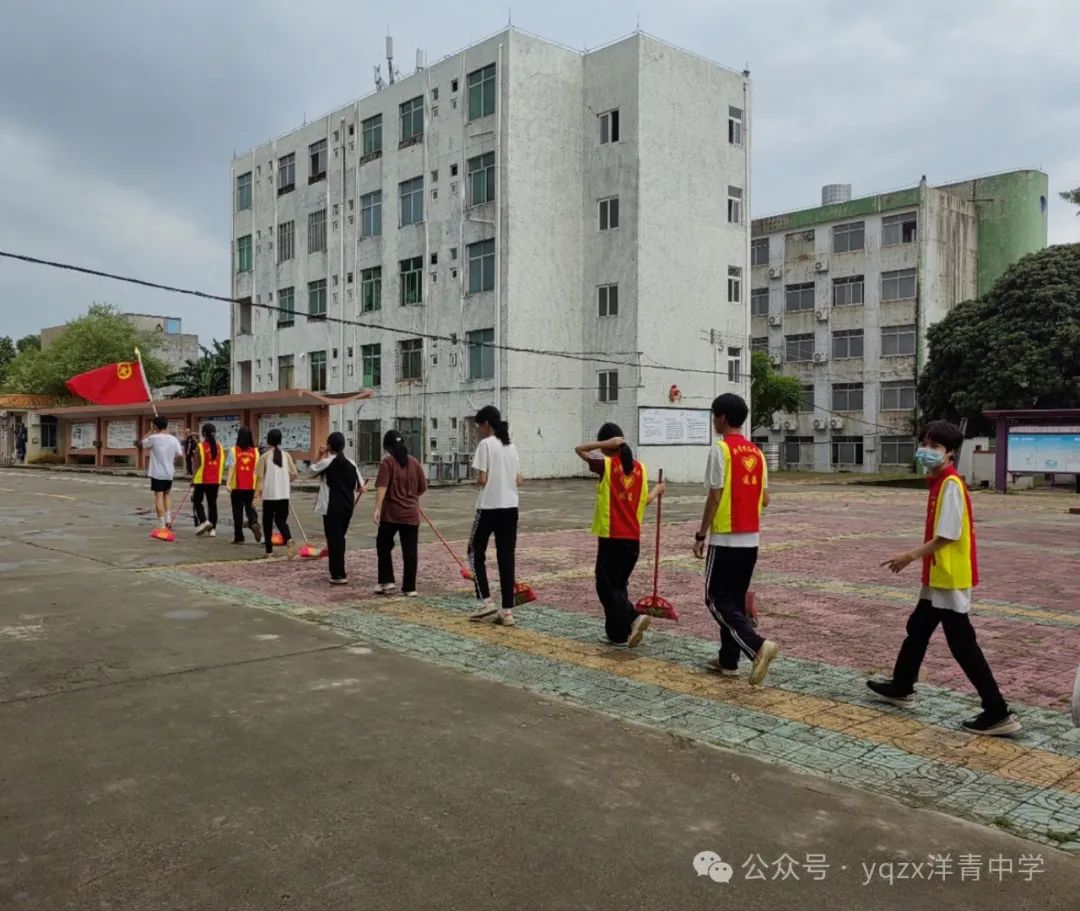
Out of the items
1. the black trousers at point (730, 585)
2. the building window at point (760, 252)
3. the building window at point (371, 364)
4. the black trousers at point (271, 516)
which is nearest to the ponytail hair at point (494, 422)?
the black trousers at point (730, 585)

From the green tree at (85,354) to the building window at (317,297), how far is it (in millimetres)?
16960

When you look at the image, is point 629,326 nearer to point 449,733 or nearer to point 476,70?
point 476,70

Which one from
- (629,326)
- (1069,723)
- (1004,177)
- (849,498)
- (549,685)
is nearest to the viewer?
(1069,723)

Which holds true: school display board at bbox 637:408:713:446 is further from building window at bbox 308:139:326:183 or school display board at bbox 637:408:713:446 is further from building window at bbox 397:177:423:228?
building window at bbox 308:139:326:183

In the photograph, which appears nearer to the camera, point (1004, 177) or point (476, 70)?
point (476, 70)

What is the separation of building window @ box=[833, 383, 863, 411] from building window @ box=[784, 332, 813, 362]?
7.33 feet

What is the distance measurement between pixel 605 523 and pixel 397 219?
1347 inches

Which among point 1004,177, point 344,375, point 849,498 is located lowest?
point 849,498

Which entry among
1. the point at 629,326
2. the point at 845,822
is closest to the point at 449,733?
the point at 845,822

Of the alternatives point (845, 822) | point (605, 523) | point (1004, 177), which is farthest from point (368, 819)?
point (1004, 177)

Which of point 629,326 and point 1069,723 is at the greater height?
point 629,326

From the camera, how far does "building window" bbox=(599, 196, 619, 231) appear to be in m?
34.7

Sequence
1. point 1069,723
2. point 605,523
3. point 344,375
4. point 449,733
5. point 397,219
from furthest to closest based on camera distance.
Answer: point 344,375, point 397,219, point 605,523, point 1069,723, point 449,733

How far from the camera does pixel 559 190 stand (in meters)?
35.4
